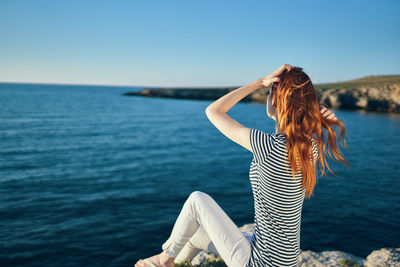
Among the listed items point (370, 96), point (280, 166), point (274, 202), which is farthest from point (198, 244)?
point (370, 96)

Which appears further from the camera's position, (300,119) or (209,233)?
(209,233)

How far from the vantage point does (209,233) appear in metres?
2.72

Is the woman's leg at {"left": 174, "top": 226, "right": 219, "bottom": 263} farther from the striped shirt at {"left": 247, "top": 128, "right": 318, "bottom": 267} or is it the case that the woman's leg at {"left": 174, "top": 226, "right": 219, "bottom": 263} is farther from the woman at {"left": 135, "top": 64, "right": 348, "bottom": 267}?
the striped shirt at {"left": 247, "top": 128, "right": 318, "bottom": 267}

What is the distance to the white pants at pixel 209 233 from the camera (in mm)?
2553

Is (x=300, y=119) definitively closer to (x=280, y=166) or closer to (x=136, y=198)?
(x=280, y=166)

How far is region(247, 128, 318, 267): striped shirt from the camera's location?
7.09 ft

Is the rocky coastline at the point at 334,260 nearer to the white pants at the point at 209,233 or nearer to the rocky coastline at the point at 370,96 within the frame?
the white pants at the point at 209,233

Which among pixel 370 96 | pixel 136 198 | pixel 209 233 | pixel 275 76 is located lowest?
pixel 136 198

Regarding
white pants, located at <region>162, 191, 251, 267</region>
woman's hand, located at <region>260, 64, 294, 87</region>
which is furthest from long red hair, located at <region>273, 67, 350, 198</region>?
white pants, located at <region>162, 191, 251, 267</region>

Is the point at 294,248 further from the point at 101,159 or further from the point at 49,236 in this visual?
the point at 101,159

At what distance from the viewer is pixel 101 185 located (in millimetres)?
10852

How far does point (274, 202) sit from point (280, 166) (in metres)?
0.33

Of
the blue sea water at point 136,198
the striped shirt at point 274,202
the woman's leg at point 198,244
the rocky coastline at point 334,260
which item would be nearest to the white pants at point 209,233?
the woman's leg at point 198,244

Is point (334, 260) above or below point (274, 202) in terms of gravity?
below
